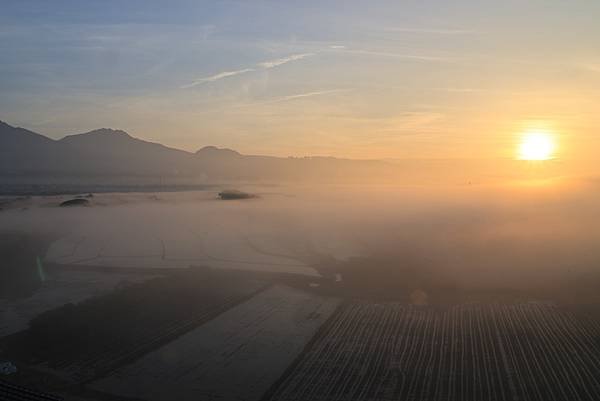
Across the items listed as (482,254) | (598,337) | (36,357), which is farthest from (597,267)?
(36,357)

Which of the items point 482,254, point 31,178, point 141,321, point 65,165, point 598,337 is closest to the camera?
point 598,337

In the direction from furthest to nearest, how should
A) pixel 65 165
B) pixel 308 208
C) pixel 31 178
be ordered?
1. pixel 65 165
2. pixel 31 178
3. pixel 308 208

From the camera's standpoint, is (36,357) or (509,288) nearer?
(36,357)

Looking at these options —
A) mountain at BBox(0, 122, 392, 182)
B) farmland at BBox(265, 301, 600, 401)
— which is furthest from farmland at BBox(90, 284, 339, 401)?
mountain at BBox(0, 122, 392, 182)

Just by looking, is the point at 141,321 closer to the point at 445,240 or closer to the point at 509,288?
the point at 509,288

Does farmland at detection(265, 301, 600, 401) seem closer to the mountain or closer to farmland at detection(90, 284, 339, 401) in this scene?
farmland at detection(90, 284, 339, 401)

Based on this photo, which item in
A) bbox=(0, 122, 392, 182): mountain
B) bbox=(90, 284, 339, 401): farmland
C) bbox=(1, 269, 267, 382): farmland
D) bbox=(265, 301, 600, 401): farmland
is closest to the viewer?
bbox=(265, 301, 600, 401): farmland

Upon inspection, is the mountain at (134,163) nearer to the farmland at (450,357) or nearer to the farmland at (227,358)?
the farmland at (227,358)
